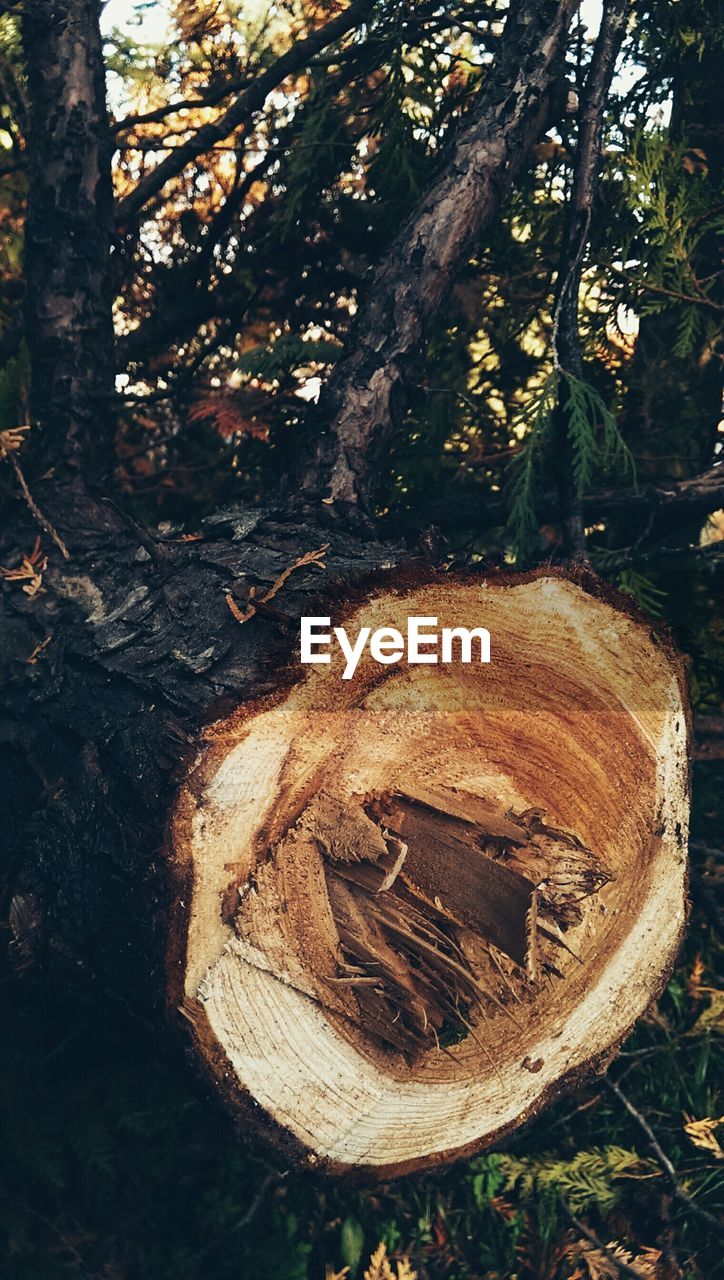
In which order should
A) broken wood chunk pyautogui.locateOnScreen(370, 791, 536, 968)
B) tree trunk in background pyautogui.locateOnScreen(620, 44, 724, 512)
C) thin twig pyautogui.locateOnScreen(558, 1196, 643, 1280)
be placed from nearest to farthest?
1. broken wood chunk pyautogui.locateOnScreen(370, 791, 536, 968)
2. thin twig pyautogui.locateOnScreen(558, 1196, 643, 1280)
3. tree trunk in background pyautogui.locateOnScreen(620, 44, 724, 512)

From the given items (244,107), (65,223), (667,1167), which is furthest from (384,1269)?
(244,107)

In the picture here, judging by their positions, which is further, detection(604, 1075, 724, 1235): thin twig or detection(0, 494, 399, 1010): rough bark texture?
detection(604, 1075, 724, 1235): thin twig

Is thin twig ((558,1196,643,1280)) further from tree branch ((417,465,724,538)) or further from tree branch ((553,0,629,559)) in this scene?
tree branch ((417,465,724,538))

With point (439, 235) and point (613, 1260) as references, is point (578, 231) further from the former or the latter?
point (613, 1260)

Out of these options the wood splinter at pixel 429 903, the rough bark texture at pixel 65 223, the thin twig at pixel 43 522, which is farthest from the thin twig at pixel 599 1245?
the rough bark texture at pixel 65 223

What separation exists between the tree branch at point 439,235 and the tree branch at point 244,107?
1.73 feet

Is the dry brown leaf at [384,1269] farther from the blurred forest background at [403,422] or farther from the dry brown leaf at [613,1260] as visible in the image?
the dry brown leaf at [613,1260]

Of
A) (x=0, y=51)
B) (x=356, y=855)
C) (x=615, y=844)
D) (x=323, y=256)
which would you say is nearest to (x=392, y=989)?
(x=356, y=855)

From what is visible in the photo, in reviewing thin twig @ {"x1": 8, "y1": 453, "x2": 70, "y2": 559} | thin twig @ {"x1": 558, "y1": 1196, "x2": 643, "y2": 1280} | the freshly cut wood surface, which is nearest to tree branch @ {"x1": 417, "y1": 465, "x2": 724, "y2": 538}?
the freshly cut wood surface

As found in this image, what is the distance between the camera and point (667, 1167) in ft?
7.76

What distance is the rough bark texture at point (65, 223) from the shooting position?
2.62 meters

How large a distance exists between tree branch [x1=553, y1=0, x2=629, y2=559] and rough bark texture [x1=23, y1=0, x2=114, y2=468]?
122 cm

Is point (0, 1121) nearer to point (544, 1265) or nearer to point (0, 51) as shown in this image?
point (544, 1265)

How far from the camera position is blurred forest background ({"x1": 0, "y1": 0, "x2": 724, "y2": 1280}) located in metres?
2.38
